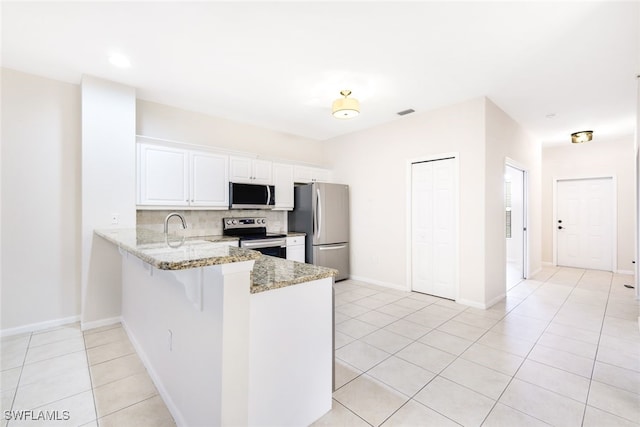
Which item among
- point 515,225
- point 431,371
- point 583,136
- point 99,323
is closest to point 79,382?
point 99,323

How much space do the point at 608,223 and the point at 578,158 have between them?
1.47m

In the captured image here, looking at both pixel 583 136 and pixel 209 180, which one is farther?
pixel 583 136

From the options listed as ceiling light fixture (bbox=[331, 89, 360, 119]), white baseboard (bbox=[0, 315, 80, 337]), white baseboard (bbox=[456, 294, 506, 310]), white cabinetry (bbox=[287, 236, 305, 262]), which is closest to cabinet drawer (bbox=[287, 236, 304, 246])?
white cabinetry (bbox=[287, 236, 305, 262])

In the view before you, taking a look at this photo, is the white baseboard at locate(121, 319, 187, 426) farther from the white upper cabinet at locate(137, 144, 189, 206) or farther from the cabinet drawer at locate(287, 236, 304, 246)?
the cabinet drawer at locate(287, 236, 304, 246)

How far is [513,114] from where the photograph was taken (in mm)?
4238

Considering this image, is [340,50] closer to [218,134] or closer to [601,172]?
[218,134]

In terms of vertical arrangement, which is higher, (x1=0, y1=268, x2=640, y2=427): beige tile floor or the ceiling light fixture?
the ceiling light fixture

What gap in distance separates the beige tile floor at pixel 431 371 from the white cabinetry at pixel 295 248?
57.2 inches

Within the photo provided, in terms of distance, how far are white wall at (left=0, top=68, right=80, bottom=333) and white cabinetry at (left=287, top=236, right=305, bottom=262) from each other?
105 inches

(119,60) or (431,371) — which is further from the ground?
(119,60)

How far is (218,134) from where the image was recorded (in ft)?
14.2

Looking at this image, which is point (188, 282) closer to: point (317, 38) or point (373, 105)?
point (317, 38)

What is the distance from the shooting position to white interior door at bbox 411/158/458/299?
12.9 ft

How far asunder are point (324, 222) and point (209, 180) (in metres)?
1.95
